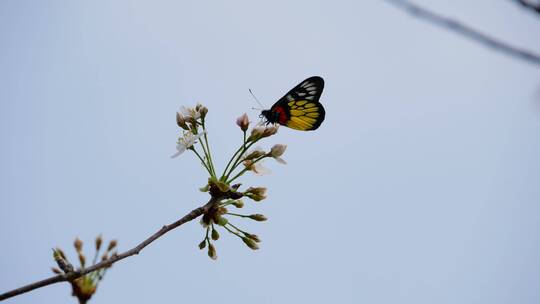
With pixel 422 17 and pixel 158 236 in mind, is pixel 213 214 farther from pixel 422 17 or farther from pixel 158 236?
pixel 422 17

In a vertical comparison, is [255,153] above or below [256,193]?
above

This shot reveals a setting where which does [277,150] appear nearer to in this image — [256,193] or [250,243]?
[256,193]

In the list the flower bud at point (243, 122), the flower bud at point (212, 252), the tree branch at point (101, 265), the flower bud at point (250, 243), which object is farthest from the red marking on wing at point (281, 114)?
the tree branch at point (101, 265)

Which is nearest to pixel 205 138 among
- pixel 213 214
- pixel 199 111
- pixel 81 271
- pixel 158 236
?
pixel 199 111

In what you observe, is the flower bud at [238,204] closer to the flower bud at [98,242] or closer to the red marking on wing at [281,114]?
the flower bud at [98,242]

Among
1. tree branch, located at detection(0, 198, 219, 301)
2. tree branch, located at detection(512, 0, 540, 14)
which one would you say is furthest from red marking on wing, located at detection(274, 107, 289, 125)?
tree branch, located at detection(512, 0, 540, 14)

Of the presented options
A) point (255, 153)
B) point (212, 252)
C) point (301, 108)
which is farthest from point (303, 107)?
point (212, 252)
